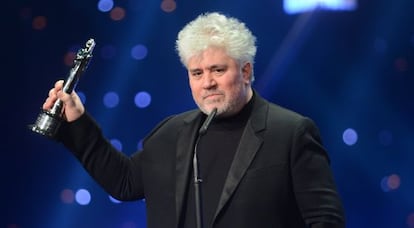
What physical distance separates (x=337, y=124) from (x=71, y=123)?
116cm

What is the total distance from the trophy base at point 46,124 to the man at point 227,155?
28mm

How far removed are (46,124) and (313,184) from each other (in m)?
0.56

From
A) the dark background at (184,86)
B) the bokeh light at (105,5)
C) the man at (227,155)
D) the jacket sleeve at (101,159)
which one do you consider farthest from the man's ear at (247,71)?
the bokeh light at (105,5)

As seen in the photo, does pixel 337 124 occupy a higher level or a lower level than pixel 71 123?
higher

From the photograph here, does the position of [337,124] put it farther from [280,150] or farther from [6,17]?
[6,17]

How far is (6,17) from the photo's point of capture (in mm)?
2486

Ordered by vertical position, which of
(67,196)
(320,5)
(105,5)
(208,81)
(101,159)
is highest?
(320,5)

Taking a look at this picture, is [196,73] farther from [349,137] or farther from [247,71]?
[349,137]

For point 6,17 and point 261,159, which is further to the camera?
point 6,17

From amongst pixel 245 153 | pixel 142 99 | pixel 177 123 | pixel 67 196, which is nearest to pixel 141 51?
pixel 142 99

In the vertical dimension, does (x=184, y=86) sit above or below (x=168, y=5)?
below

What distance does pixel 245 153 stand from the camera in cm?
140

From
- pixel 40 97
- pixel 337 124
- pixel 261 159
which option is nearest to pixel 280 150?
pixel 261 159

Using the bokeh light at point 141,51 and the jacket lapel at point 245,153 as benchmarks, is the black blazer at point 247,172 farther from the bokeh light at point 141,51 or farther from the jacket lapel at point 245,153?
the bokeh light at point 141,51
